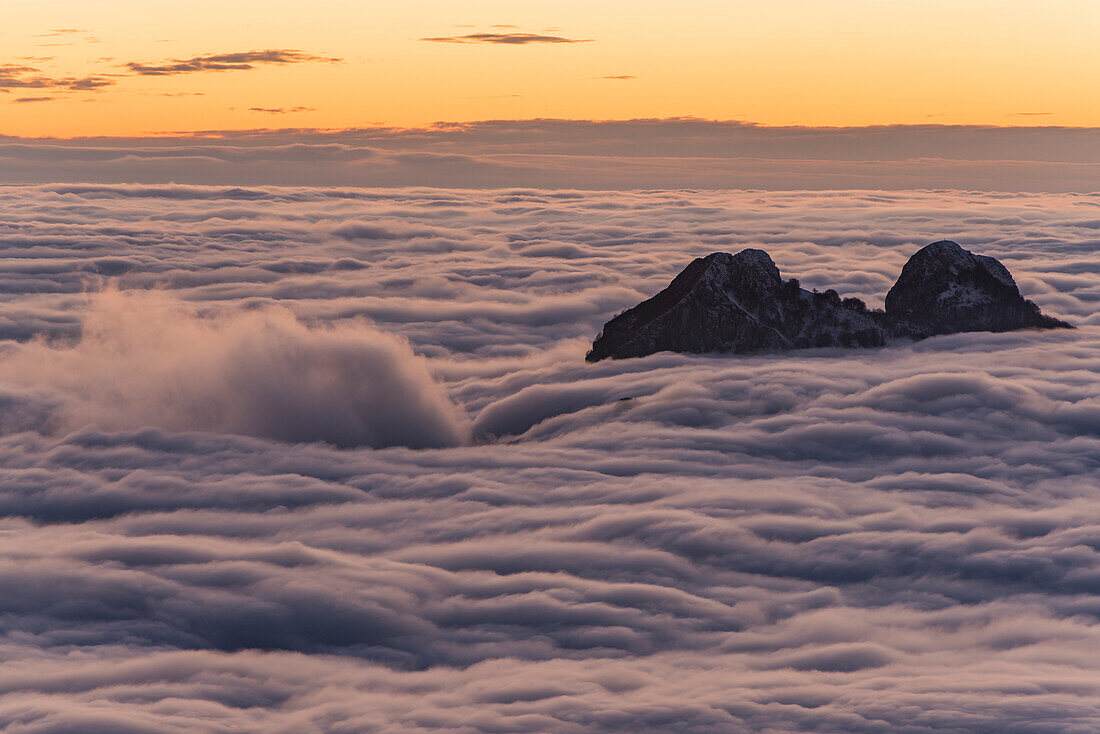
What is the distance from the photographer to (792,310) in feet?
149

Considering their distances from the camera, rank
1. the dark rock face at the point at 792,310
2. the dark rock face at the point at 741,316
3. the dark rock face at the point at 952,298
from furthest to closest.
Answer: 1. the dark rock face at the point at 952,298
2. the dark rock face at the point at 792,310
3. the dark rock face at the point at 741,316

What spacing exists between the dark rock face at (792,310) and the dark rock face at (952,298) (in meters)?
0.05

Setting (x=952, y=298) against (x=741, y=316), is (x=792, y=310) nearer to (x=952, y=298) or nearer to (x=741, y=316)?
(x=741, y=316)

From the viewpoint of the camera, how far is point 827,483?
Result: 3297cm

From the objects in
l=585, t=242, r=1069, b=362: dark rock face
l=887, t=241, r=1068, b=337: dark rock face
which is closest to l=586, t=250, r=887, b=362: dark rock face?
l=585, t=242, r=1069, b=362: dark rock face

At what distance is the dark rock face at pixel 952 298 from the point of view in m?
47.6

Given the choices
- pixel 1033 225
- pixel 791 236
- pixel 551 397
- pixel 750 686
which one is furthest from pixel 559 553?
pixel 1033 225

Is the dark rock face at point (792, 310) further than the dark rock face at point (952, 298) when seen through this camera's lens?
No

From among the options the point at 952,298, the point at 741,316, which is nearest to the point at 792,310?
the point at 741,316

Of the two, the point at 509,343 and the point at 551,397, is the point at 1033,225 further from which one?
the point at 551,397

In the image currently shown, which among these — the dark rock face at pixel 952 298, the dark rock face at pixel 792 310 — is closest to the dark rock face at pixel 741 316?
the dark rock face at pixel 792 310

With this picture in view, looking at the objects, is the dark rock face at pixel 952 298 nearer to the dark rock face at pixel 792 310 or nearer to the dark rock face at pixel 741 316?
the dark rock face at pixel 792 310

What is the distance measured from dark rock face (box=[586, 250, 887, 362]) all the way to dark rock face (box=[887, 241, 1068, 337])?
9.57 ft

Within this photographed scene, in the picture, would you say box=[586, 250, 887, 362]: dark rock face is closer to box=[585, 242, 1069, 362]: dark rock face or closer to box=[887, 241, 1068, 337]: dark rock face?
box=[585, 242, 1069, 362]: dark rock face
